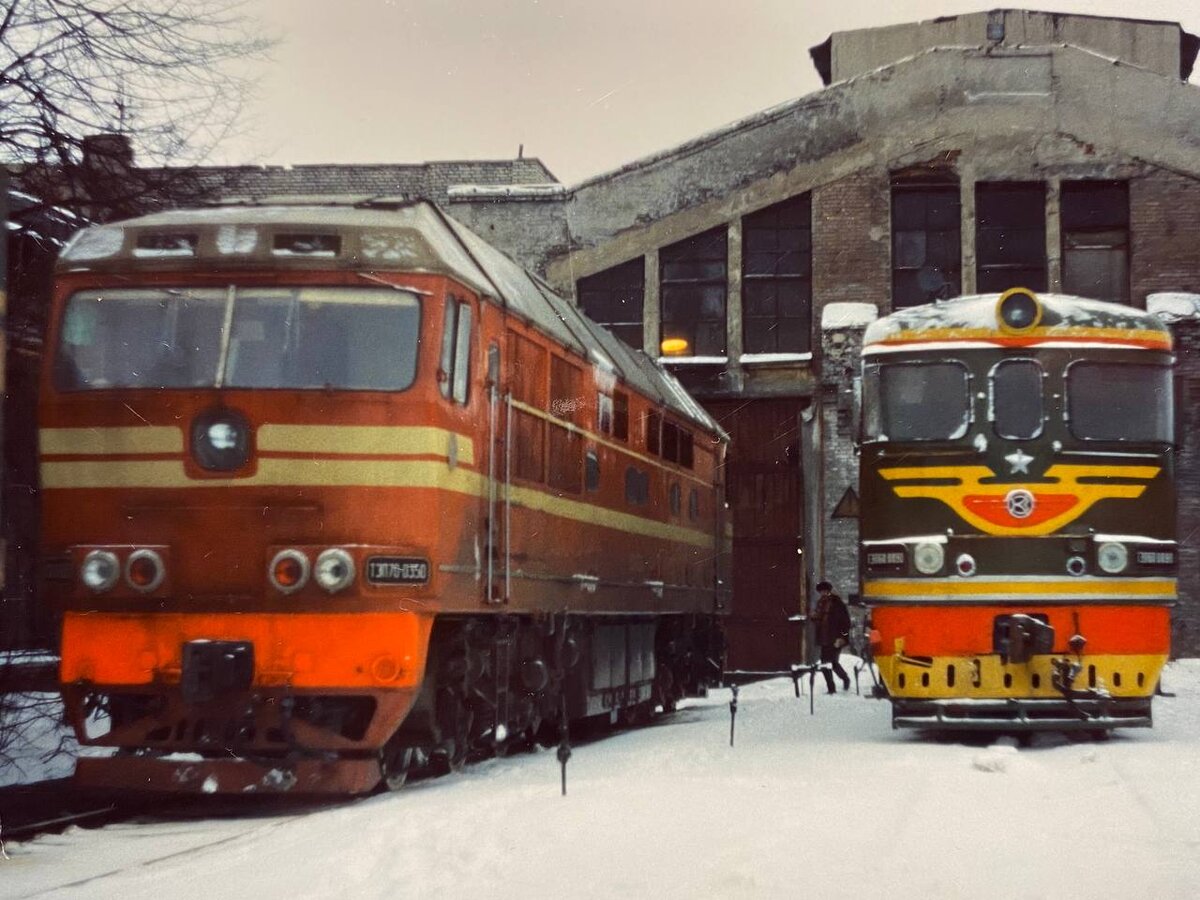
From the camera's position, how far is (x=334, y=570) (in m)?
9.84

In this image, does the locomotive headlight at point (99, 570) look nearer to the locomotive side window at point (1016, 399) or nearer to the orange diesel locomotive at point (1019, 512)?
the orange diesel locomotive at point (1019, 512)

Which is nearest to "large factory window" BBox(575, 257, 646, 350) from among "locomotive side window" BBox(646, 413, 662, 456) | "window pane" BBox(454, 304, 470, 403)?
"locomotive side window" BBox(646, 413, 662, 456)

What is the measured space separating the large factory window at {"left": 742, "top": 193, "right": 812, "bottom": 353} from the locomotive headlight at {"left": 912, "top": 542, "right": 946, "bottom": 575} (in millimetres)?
14724

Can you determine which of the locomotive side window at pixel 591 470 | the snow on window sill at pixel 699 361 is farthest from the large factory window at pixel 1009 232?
the locomotive side window at pixel 591 470

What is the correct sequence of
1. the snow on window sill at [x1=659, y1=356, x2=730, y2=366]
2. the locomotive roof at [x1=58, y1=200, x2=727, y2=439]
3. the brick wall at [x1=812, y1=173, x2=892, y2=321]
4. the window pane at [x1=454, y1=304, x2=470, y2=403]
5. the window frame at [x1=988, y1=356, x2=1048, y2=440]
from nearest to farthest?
the locomotive roof at [x1=58, y1=200, x2=727, y2=439] → the window pane at [x1=454, y1=304, x2=470, y2=403] → the window frame at [x1=988, y1=356, x2=1048, y2=440] → the brick wall at [x1=812, y1=173, x2=892, y2=321] → the snow on window sill at [x1=659, y1=356, x2=730, y2=366]

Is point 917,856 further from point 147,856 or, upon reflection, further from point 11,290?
point 11,290

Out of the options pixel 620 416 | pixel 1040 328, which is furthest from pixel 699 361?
pixel 1040 328

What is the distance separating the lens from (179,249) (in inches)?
414

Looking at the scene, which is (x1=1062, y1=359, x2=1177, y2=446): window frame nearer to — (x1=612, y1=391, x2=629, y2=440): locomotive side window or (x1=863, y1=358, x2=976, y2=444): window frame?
(x1=863, y1=358, x2=976, y2=444): window frame

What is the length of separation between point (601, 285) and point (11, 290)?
14.5 meters

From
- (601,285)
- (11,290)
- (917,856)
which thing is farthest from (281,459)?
(601,285)

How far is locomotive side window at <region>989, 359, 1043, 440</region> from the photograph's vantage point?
1320 centimetres

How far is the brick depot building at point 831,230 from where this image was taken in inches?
1056

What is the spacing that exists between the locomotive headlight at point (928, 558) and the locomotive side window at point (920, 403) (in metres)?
0.92
